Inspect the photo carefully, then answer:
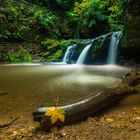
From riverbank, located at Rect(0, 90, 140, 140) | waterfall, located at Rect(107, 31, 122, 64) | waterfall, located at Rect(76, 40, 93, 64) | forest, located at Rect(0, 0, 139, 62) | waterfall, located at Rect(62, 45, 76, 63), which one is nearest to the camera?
riverbank, located at Rect(0, 90, 140, 140)

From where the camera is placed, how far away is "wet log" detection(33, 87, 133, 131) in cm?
301

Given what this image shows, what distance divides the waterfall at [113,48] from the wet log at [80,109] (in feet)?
25.7

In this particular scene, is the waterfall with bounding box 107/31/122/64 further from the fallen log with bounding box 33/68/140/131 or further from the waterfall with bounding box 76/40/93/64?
the fallen log with bounding box 33/68/140/131

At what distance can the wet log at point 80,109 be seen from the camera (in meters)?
3.01

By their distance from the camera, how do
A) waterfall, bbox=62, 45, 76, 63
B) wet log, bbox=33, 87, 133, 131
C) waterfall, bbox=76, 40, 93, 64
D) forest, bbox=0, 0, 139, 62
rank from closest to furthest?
wet log, bbox=33, 87, 133, 131 → waterfall, bbox=76, 40, 93, 64 → waterfall, bbox=62, 45, 76, 63 → forest, bbox=0, 0, 139, 62

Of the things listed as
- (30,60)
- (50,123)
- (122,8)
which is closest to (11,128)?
(50,123)

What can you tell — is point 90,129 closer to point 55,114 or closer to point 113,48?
point 55,114

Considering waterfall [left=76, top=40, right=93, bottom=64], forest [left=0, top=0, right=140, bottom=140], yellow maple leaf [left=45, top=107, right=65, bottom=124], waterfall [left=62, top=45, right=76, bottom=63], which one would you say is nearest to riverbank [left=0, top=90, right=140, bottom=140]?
forest [left=0, top=0, right=140, bottom=140]

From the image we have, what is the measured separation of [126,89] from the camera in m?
4.72

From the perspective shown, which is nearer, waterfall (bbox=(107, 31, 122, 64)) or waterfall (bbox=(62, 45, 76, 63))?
waterfall (bbox=(107, 31, 122, 64))

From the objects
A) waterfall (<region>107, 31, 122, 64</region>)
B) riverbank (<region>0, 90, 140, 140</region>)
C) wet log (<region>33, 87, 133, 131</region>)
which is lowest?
riverbank (<region>0, 90, 140, 140</region>)

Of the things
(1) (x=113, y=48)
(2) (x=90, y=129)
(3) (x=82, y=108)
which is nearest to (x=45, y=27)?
(1) (x=113, y=48)

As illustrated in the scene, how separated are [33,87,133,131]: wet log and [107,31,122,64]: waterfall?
7842 mm

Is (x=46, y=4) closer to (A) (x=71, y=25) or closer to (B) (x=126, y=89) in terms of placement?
(A) (x=71, y=25)
